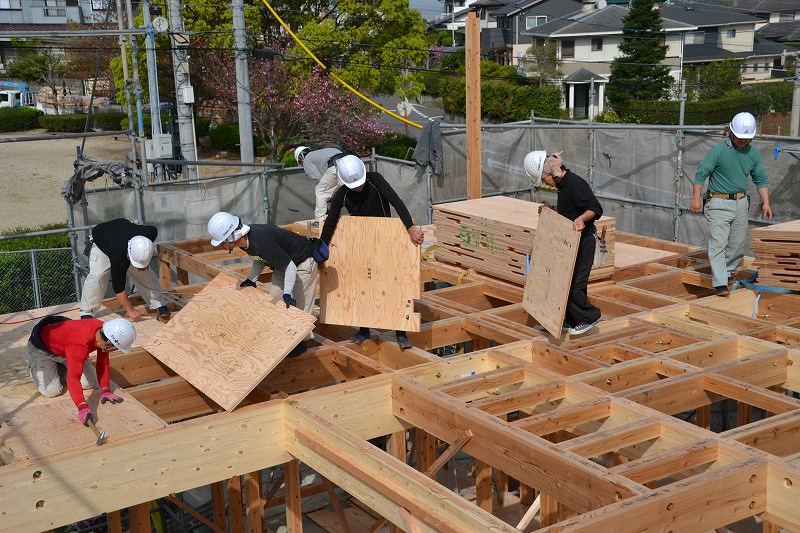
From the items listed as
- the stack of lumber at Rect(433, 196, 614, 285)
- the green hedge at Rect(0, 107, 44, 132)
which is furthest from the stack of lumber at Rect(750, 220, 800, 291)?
the green hedge at Rect(0, 107, 44, 132)

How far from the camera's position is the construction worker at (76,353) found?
7.00 metres

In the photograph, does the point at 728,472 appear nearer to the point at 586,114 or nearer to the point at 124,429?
the point at 124,429

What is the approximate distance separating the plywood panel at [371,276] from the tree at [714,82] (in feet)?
112

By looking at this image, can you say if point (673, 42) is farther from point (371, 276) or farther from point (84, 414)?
point (84, 414)

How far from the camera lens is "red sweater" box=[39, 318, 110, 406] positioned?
23.0 feet

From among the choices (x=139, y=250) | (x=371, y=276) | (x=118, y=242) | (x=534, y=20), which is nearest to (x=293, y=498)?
(x=371, y=276)

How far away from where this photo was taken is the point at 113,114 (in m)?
44.6

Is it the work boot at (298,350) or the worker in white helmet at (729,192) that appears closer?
the work boot at (298,350)

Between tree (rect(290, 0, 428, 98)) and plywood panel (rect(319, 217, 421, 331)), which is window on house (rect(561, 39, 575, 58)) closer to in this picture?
tree (rect(290, 0, 428, 98))

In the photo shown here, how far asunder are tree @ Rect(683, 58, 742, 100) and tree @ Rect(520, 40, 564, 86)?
8999 millimetres

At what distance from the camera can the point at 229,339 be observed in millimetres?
8039

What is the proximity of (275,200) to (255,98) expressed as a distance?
14.7m

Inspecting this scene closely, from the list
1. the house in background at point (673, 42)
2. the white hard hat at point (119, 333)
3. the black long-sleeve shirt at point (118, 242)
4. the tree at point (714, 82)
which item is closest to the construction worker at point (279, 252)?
the white hard hat at point (119, 333)

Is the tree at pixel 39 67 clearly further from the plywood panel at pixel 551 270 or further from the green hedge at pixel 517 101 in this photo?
the plywood panel at pixel 551 270
